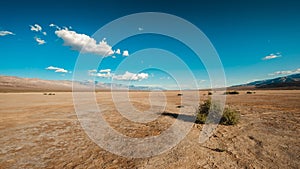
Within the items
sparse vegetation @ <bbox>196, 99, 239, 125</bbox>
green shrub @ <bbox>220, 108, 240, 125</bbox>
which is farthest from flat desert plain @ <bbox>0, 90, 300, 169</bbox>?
sparse vegetation @ <bbox>196, 99, 239, 125</bbox>

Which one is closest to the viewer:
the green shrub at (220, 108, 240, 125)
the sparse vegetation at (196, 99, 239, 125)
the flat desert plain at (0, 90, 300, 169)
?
the flat desert plain at (0, 90, 300, 169)

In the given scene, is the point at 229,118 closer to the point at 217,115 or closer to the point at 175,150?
the point at 217,115

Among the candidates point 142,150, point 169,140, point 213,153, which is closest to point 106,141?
point 142,150

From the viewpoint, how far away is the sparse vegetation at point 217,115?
1098 cm

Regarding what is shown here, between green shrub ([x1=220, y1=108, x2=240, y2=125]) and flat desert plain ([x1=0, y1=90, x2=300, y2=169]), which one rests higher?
green shrub ([x1=220, y1=108, x2=240, y2=125])

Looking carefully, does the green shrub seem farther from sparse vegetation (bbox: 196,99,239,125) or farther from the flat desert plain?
the flat desert plain

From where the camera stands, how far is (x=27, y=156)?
252 inches

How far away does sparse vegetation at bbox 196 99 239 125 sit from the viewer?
1098 cm

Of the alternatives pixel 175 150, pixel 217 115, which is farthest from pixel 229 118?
pixel 175 150

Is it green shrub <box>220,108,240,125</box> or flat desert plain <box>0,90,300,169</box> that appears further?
green shrub <box>220,108,240,125</box>

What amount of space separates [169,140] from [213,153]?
7.28 ft

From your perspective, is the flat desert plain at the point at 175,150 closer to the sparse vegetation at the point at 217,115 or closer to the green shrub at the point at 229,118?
the green shrub at the point at 229,118

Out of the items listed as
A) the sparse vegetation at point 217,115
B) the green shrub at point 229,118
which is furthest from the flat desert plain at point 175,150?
the sparse vegetation at point 217,115

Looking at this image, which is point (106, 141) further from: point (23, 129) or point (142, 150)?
point (23, 129)
